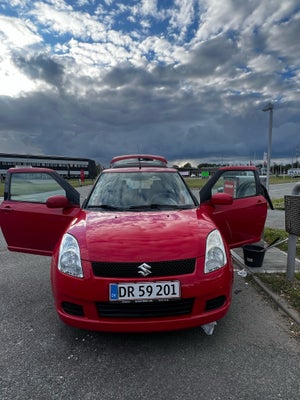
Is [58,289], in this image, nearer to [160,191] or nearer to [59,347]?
[59,347]

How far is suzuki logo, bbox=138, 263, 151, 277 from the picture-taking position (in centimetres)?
244

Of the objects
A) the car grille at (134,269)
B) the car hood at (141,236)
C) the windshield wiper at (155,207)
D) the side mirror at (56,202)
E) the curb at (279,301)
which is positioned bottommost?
the curb at (279,301)

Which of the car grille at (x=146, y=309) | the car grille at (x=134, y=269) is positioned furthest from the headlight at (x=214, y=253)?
the car grille at (x=146, y=309)

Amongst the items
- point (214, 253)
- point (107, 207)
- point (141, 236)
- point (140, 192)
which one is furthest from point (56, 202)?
point (214, 253)

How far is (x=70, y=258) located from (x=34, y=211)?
67.2 inches

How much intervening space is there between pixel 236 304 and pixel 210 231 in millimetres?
1189

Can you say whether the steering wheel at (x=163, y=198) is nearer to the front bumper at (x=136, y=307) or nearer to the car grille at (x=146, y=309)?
the front bumper at (x=136, y=307)

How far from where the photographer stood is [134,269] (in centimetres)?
245

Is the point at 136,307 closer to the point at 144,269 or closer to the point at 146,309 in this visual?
the point at 146,309

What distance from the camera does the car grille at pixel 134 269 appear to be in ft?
8.02

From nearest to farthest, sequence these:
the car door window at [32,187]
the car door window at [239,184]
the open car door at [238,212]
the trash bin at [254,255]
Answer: the open car door at [238,212], the car door window at [32,187], the trash bin at [254,255], the car door window at [239,184]

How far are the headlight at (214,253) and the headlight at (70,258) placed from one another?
3.59 ft

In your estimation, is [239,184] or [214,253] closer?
[214,253]

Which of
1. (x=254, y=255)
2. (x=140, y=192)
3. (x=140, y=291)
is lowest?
(x=254, y=255)
